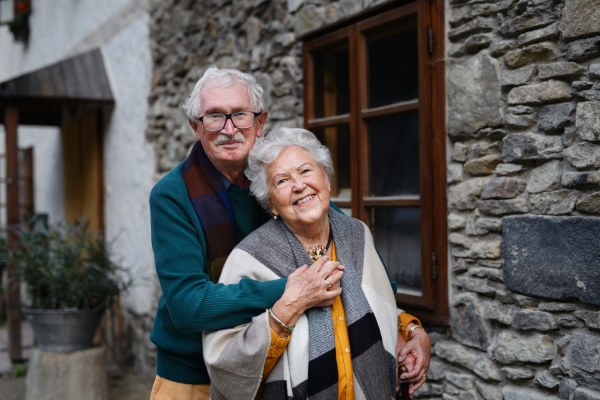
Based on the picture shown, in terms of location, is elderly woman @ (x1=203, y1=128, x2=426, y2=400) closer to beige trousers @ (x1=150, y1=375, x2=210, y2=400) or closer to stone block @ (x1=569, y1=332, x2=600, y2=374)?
beige trousers @ (x1=150, y1=375, x2=210, y2=400)

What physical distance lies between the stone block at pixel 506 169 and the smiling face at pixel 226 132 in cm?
107

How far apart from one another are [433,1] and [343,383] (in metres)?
1.81

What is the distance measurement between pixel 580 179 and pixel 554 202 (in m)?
0.14

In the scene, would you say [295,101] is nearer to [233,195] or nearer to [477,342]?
[233,195]

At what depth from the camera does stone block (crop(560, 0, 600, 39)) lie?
73.7 inches

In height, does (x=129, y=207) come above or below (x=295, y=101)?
below

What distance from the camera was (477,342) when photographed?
236 cm

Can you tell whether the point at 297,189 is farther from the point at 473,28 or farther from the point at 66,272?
the point at 66,272

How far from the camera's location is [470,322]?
7.82 ft

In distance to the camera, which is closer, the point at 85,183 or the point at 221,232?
the point at 221,232

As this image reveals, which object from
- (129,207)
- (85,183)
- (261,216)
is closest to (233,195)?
(261,216)

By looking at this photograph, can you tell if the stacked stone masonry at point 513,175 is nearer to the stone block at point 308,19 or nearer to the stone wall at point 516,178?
the stone wall at point 516,178

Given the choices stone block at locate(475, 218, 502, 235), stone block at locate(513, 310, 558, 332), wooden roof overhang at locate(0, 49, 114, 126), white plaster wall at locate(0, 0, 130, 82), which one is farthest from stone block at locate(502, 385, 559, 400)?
white plaster wall at locate(0, 0, 130, 82)

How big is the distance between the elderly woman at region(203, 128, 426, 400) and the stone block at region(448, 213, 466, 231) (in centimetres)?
66
